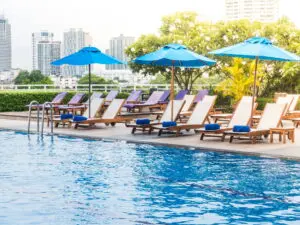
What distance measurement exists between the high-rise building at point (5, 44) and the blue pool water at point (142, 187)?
12902cm

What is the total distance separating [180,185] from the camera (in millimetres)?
9586

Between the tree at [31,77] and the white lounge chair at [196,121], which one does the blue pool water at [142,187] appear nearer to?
the white lounge chair at [196,121]

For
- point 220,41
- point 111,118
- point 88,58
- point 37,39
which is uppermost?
point 37,39

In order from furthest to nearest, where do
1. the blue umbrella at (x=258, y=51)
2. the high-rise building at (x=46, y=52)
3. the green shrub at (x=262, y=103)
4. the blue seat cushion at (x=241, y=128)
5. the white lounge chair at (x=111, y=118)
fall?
the high-rise building at (x=46, y=52) < the green shrub at (x=262, y=103) < the white lounge chair at (x=111, y=118) < the blue umbrella at (x=258, y=51) < the blue seat cushion at (x=241, y=128)

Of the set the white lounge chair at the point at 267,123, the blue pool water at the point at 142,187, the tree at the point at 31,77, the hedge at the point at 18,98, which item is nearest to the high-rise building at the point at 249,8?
the tree at the point at 31,77

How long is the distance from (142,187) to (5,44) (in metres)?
144

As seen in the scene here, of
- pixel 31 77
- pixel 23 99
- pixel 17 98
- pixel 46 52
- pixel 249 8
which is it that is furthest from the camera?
pixel 249 8

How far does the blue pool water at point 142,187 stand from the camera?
24.7 feet

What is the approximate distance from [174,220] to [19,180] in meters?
3.49

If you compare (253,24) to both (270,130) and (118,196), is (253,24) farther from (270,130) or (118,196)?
(118,196)

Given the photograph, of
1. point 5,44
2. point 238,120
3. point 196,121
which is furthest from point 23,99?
point 5,44

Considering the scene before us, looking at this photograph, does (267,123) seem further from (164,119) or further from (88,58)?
(88,58)

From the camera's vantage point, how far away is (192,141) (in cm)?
1466

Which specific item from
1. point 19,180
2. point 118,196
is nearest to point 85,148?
point 19,180
